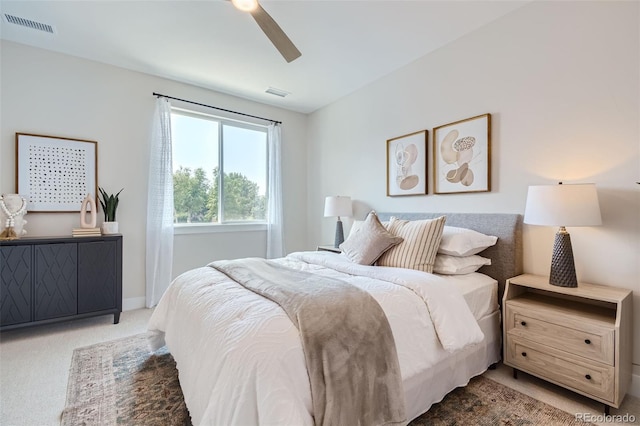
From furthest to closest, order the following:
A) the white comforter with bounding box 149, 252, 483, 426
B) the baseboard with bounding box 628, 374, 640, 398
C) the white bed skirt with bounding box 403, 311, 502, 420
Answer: the baseboard with bounding box 628, 374, 640, 398 < the white bed skirt with bounding box 403, 311, 502, 420 < the white comforter with bounding box 149, 252, 483, 426

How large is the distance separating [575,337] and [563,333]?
0.06 metres

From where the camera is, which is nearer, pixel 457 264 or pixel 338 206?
pixel 457 264

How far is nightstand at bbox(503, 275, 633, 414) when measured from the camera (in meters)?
1.60

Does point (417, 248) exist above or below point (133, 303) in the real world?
above

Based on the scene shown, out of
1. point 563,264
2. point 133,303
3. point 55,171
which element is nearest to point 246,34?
point 55,171

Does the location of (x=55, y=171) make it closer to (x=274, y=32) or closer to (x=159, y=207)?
(x=159, y=207)

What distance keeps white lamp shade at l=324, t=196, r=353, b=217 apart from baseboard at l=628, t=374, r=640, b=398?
272cm

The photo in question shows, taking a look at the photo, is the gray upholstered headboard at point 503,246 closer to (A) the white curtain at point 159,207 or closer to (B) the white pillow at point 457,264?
(B) the white pillow at point 457,264

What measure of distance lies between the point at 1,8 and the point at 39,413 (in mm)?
3069

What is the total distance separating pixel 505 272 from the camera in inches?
88.2

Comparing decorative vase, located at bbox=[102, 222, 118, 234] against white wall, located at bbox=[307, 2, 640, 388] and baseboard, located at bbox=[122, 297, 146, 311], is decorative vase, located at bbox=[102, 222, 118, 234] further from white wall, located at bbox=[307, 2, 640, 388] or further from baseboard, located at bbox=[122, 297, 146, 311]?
white wall, located at bbox=[307, 2, 640, 388]

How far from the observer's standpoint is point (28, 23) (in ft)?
8.30

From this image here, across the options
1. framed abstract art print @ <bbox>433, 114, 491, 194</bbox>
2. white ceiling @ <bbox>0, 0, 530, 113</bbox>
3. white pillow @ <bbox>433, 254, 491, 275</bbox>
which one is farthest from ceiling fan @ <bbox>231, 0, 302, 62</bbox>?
white pillow @ <bbox>433, 254, 491, 275</bbox>

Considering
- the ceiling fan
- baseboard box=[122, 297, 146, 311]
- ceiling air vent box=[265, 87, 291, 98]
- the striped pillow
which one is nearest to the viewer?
the ceiling fan
